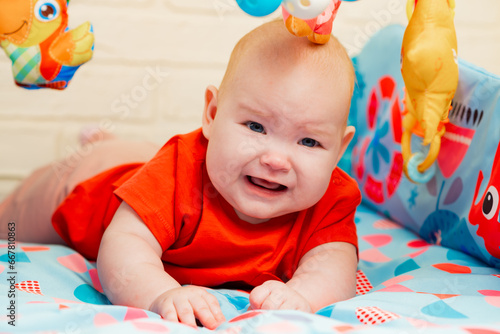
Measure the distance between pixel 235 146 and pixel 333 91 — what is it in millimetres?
139

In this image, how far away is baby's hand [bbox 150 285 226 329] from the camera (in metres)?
0.59

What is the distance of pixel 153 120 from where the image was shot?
4.61 ft

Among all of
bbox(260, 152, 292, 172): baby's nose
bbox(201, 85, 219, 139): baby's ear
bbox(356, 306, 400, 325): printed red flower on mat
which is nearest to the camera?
bbox(356, 306, 400, 325): printed red flower on mat

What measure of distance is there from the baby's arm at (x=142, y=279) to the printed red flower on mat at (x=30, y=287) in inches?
2.9

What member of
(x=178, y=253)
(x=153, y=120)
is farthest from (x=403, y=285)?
(x=153, y=120)

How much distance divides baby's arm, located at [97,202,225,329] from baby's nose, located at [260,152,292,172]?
6.5 inches

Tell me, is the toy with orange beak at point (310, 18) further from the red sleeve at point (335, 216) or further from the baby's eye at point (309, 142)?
the red sleeve at point (335, 216)

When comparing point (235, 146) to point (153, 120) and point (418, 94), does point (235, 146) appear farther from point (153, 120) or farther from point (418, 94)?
point (153, 120)

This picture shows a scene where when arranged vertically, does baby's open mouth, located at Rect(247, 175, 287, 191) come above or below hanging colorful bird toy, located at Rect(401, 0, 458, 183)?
below

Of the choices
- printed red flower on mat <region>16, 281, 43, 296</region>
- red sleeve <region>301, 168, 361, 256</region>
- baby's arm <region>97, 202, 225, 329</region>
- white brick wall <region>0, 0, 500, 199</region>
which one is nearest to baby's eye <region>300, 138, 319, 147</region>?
red sleeve <region>301, 168, 361, 256</region>

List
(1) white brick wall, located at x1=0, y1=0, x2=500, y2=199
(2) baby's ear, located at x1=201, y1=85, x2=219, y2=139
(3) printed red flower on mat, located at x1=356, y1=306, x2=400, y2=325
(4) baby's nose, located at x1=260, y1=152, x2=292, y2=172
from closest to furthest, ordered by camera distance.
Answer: (3) printed red flower on mat, located at x1=356, y1=306, x2=400, y2=325 < (4) baby's nose, located at x1=260, y1=152, x2=292, y2=172 < (2) baby's ear, located at x1=201, y1=85, x2=219, y2=139 < (1) white brick wall, located at x1=0, y1=0, x2=500, y2=199

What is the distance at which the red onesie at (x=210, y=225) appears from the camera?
78 cm

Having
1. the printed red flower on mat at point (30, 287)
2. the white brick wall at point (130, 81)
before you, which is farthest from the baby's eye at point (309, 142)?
the white brick wall at point (130, 81)

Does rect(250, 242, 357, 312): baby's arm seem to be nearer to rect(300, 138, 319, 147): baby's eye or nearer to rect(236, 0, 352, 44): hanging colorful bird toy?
rect(300, 138, 319, 147): baby's eye
